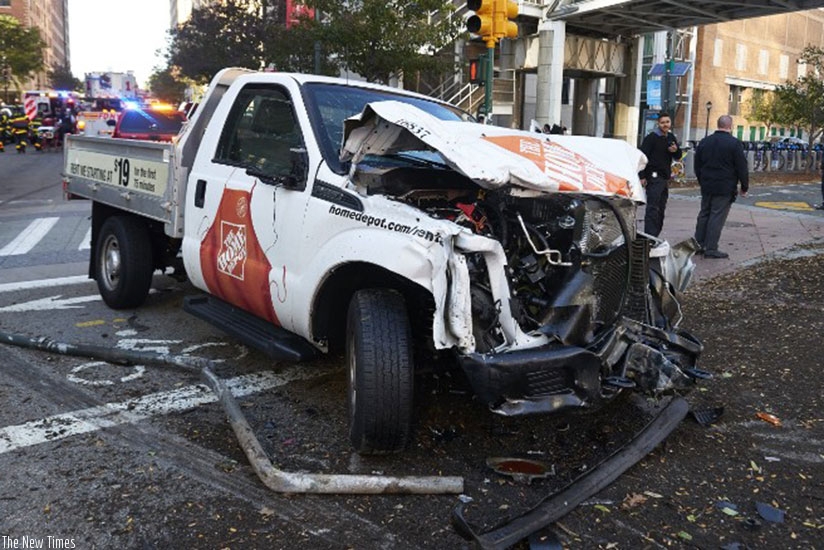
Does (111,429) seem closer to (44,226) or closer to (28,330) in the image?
(28,330)

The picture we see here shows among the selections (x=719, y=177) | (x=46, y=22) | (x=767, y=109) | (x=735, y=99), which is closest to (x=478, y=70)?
(x=719, y=177)

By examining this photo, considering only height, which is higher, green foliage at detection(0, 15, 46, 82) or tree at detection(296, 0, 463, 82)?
green foliage at detection(0, 15, 46, 82)

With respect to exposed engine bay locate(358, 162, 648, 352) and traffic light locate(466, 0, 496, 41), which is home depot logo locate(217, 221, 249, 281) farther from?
traffic light locate(466, 0, 496, 41)

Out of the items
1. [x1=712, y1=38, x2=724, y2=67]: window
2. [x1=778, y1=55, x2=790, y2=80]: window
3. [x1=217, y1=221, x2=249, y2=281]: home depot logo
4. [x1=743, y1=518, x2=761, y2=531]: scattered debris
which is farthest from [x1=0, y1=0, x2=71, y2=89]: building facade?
[x1=743, y1=518, x2=761, y2=531]: scattered debris

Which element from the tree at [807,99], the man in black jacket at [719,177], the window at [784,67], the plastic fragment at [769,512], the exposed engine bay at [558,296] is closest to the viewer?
the plastic fragment at [769,512]

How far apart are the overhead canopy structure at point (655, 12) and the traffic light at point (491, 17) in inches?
548

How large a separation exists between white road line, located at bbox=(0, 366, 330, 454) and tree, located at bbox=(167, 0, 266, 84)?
24.8 meters

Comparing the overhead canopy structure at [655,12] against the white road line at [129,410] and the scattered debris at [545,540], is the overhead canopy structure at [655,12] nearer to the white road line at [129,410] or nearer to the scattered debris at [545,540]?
the white road line at [129,410]

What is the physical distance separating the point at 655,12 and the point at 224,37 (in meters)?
16.2

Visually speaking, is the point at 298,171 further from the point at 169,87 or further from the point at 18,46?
the point at 18,46

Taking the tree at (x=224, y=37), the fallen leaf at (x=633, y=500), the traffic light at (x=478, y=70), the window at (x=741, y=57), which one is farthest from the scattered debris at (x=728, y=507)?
the window at (x=741, y=57)

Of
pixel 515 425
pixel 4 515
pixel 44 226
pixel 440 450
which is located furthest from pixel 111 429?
pixel 44 226

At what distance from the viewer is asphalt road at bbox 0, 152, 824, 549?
10.7 ft

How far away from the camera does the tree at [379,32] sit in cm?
1714
